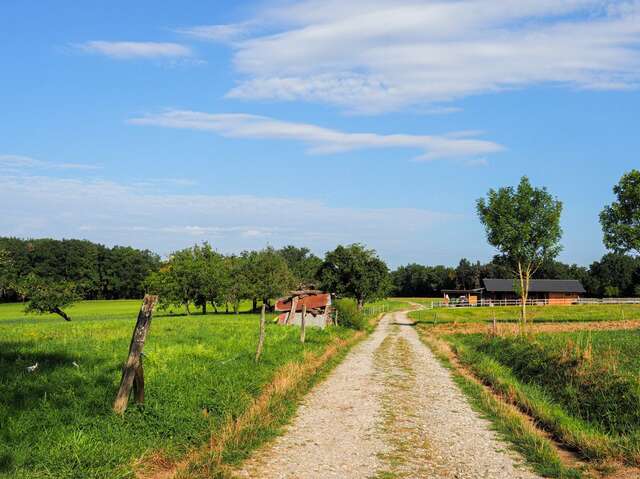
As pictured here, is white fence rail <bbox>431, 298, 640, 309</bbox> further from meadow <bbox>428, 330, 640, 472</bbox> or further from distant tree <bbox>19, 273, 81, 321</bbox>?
meadow <bbox>428, 330, 640, 472</bbox>

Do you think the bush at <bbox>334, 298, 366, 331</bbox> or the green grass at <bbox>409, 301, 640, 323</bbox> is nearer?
the bush at <bbox>334, 298, 366, 331</bbox>

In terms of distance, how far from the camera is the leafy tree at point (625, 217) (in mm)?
53875

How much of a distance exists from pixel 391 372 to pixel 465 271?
14735cm

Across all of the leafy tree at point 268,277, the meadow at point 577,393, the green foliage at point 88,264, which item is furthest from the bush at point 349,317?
the green foliage at point 88,264

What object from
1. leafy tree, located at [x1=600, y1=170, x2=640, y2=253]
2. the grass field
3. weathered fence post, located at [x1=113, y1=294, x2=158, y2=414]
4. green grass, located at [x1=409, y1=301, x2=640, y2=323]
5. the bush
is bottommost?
green grass, located at [x1=409, y1=301, x2=640, y2=323]

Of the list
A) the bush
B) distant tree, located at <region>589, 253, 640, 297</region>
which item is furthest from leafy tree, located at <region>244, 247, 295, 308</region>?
distant tree, located at <region>589, 253, 640, 297</region>

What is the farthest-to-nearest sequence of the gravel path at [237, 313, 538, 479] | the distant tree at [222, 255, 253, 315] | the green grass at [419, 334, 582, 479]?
the distant tree at [222, 255, 253, 315] → the green grass at [419, 334, 582, 479] → the gravel path at [237, 313, 538, 479]

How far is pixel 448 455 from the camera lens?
9609 mm

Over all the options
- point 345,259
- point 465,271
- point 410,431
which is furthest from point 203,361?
point 465,271

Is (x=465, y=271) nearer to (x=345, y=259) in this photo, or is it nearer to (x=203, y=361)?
(x=345, y=259)

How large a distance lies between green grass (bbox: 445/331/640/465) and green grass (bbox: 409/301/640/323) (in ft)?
125

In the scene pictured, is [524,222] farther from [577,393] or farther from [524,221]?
[577,393]

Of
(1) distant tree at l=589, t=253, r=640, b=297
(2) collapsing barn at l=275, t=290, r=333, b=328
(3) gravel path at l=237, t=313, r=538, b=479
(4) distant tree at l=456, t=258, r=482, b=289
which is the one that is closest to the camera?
(3) gravel path at l=237, t=313, r=538, b=479

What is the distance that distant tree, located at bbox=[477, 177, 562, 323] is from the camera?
61656 millimetres
